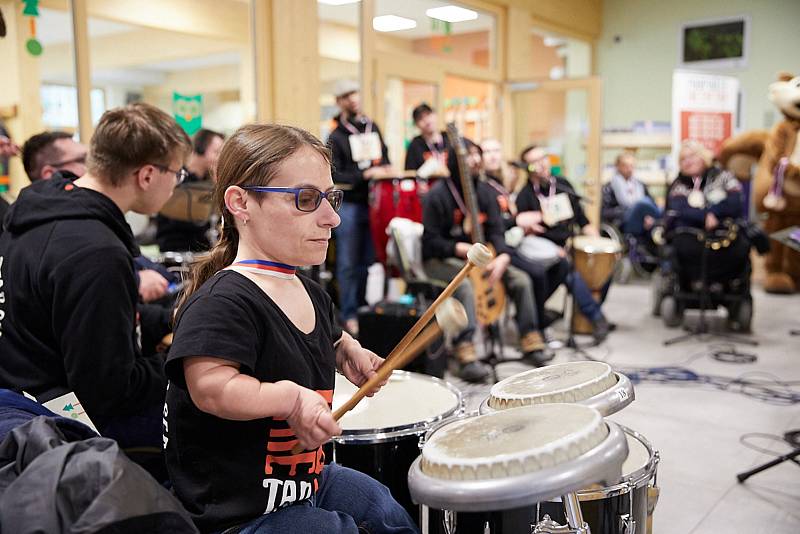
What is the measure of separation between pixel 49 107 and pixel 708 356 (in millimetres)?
4353

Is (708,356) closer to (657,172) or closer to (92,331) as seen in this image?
(92,331)

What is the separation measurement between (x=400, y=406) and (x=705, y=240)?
3910 mm

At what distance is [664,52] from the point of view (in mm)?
9594

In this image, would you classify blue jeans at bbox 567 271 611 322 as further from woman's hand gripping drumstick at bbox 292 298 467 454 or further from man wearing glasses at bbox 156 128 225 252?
woman's hand gripping drumstick at bbox 292 298 467 454

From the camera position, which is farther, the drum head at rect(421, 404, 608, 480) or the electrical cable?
the electrical cable

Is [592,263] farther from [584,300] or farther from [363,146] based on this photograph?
[363,146]

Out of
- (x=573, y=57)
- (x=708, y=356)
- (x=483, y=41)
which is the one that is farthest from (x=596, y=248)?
(x=573, y=57)

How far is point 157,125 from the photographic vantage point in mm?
1831

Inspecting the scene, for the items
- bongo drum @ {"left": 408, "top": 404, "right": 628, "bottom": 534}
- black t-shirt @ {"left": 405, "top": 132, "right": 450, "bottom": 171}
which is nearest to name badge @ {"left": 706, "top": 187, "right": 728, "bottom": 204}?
black t-shirt @ {"left": 405, "top": 132, "right": 450, "bottom": 171}

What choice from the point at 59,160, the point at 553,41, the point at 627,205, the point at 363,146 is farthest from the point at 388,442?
the point at 553,41

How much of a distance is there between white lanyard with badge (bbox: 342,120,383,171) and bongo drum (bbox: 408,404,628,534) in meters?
4.37

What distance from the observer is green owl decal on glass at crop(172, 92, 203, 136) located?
204 inches

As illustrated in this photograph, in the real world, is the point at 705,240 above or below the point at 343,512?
above

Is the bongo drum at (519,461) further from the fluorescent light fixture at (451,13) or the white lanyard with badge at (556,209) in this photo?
the fluorescent light fixture at (451,13)
